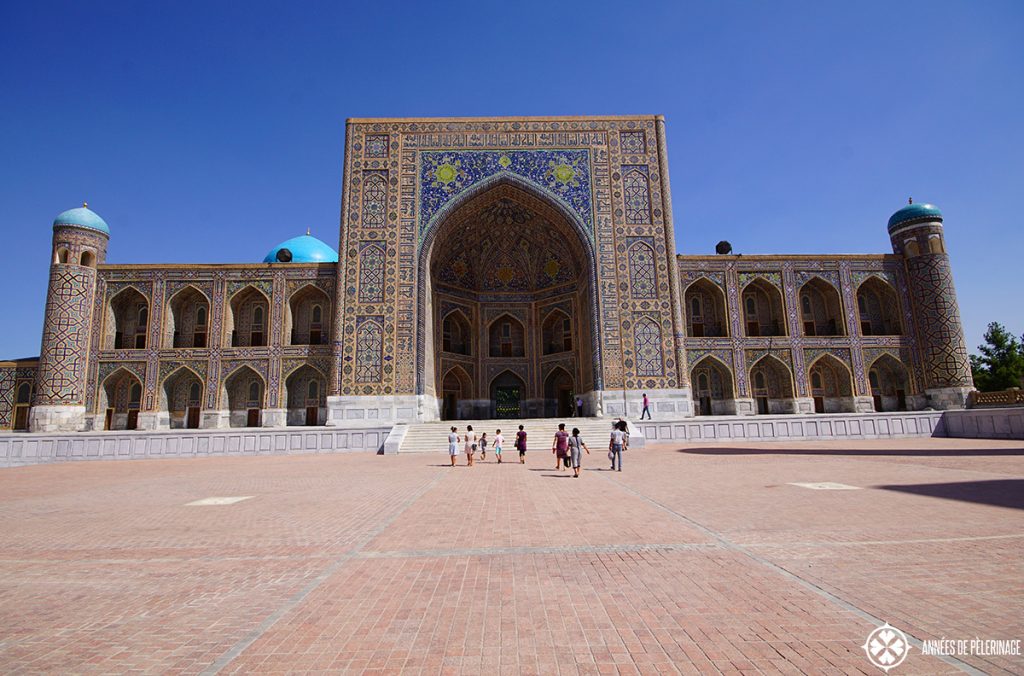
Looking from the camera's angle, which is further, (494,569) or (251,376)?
(251,376)

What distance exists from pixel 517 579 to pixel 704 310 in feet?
86.0

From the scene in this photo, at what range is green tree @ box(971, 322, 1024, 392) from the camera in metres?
30.8

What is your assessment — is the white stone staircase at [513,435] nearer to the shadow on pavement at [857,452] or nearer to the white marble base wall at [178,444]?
the white marble base wall at [178,444]

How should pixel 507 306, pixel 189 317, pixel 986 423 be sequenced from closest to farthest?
1. pixel 986 423
2. pixel 189 317
3. pixel 507 306

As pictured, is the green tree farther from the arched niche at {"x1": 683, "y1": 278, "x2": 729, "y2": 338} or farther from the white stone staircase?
the white stone staircase

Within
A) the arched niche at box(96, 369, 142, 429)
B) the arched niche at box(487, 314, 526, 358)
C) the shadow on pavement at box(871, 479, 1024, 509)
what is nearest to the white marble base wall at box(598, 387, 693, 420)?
the arched niche at box(487, 314, 526, 358)

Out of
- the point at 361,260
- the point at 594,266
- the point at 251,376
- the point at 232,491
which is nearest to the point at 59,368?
the point at 251,376

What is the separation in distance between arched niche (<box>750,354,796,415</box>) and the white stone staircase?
11247 mm

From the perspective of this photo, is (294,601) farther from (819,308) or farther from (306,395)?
(819,308)

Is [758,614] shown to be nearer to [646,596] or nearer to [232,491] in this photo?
[646,596]

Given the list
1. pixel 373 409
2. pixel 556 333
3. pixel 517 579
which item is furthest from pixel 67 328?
pixel 517 579

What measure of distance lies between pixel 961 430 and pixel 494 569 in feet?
71.2

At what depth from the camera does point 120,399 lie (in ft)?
83.5

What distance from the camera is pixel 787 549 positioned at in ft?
15.2
